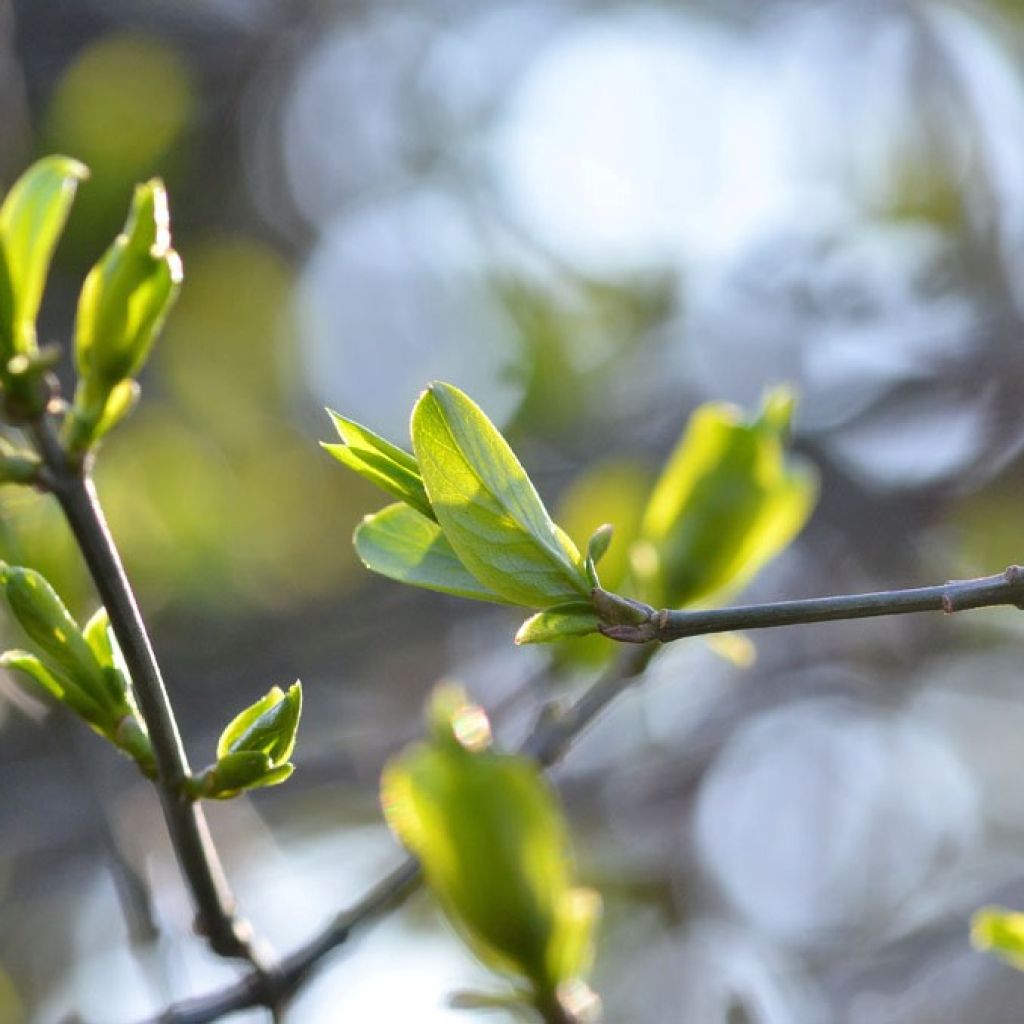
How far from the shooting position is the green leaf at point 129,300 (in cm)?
92

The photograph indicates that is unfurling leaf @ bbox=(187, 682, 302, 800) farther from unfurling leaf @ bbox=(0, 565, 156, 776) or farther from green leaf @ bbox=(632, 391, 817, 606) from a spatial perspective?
green leaf @ bbox=(632, 391, 817, 606)

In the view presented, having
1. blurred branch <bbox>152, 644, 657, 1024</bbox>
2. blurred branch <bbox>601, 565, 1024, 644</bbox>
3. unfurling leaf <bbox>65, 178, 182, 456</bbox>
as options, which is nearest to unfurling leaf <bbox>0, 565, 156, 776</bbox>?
unfurling leaf <bbox>65, 178, 182, 456</bbox>

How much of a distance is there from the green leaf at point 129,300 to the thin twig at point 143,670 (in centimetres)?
6

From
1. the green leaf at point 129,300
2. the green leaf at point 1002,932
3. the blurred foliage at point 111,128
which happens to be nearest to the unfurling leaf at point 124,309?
the green leaf at point 129,300

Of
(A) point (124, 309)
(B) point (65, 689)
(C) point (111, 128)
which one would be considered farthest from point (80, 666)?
(C) point (111, 128)

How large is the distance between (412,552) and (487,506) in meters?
0.09

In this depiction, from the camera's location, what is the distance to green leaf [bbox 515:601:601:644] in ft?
2.71

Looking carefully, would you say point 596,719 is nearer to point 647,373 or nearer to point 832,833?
point 647,373

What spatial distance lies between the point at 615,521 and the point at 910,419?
1697 mm

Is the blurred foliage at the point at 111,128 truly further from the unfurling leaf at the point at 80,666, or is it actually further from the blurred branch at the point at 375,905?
the unfurling leaf at the point at 80,666

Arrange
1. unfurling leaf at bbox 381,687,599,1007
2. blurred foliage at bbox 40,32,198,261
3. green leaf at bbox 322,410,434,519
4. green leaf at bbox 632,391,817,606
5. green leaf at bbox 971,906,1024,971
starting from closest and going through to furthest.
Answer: unfurling leaf at bbox 381,687,599,1007
green leaf at bbox 322,410,434,519
green leaf at bbox 971,906,1024,971
green leaf at bbox 632,391,817,606
blurred foliage at bbox 40,32,198,261

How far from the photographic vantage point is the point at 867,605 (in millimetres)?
752

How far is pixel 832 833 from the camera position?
13.9 ft

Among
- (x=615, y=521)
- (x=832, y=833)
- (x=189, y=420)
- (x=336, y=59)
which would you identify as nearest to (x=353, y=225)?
(x=336, y=59)
